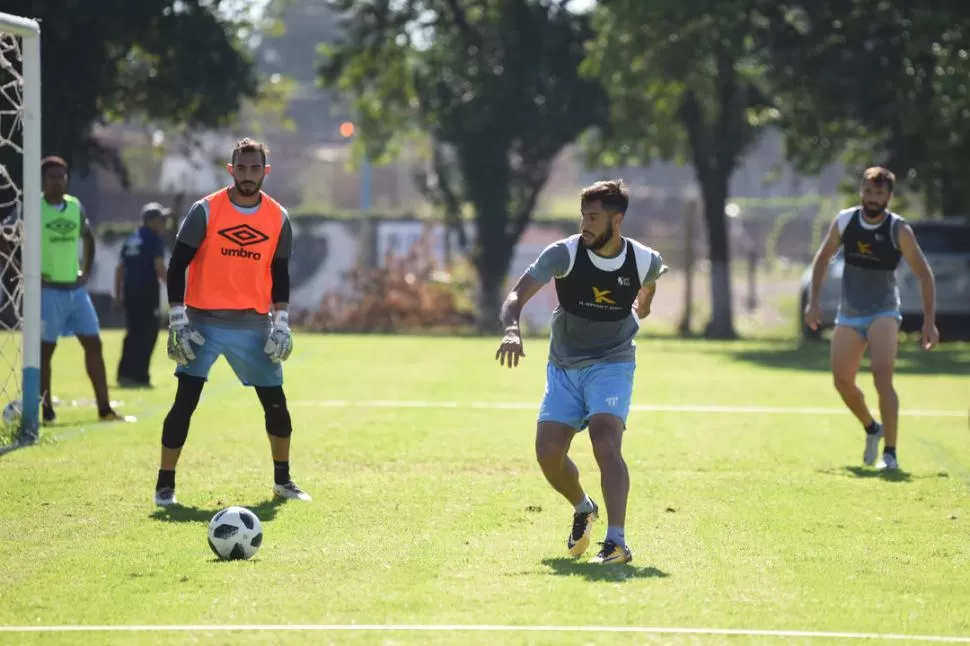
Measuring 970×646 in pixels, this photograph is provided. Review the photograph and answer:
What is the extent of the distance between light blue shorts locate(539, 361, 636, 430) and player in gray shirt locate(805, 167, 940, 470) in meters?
4.11

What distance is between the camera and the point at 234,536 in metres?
8.14

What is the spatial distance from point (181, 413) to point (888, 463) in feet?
16.9

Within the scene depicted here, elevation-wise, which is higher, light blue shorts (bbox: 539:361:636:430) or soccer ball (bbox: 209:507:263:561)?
light blue shorts (bbox: 539:361:636:430)

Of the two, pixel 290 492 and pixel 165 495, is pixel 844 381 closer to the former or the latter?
pixel 290 492

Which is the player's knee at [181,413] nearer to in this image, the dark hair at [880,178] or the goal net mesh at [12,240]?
the goal net mesh at [12,240]

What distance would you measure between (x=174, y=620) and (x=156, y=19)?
83.1 feet

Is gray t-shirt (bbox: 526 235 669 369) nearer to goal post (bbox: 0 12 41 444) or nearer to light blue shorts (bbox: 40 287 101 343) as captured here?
goal post (bbox: 0 12 41 444)

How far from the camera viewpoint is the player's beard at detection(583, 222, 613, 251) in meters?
8.37

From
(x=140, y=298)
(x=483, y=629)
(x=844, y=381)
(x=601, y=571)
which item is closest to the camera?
(x=483, y=629)

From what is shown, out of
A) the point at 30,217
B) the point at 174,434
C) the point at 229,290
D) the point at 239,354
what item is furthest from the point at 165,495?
the point at 30,217

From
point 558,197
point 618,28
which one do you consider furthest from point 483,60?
point 558,197

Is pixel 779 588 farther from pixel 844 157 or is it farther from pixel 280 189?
pixel 280 189

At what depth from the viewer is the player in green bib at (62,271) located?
45.9 feet

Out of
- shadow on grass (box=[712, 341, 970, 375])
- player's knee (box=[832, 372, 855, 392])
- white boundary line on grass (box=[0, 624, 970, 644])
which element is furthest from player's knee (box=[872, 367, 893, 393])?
shadow on grass (box=[712, 341, 970, 375])
